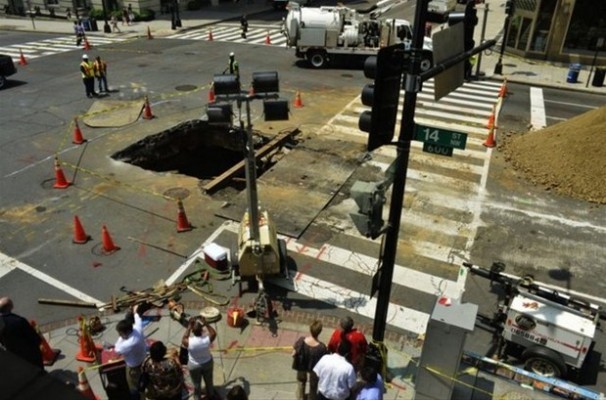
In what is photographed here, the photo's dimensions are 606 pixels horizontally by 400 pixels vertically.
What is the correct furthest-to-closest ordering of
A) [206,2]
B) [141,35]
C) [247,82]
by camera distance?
1. [206,2]
2. [141,35]
3. [247,82]

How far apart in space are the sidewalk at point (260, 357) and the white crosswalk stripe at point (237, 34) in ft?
89.1

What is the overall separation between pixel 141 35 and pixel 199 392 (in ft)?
116

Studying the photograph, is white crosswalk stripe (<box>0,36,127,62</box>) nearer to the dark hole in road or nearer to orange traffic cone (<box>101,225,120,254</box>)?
the dark hole in road

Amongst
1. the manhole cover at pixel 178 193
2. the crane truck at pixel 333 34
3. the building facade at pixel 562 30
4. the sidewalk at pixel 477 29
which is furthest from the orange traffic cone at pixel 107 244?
the building facade at pixel 562 30

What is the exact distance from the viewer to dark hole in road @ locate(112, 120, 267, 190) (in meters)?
16.4

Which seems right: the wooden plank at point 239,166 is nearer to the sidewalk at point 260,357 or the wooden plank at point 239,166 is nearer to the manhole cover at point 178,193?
the manhole cover at point 178,193

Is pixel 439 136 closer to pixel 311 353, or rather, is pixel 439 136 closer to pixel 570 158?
pixel 311 353

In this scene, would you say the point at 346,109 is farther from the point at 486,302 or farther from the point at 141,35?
the point at 141,35

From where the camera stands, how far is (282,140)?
16328 millimetres

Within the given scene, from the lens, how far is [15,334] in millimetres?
6469

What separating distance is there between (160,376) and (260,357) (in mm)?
2404

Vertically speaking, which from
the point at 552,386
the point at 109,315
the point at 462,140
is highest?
the point at 462,140

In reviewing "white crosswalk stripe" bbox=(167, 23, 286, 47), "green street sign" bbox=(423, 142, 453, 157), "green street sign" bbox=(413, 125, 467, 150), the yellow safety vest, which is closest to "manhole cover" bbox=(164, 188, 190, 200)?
"green street sign" bbox=(423, 142, 453, 157)

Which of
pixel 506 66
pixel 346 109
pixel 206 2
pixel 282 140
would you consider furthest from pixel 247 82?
pixel 206 2
